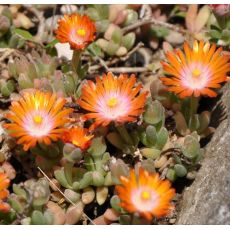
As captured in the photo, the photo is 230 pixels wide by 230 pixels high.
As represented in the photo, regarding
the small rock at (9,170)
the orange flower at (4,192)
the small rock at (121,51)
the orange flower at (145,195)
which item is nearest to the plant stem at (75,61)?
the small rock at (121,51)

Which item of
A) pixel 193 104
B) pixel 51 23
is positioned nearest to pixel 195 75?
pixel 193 104

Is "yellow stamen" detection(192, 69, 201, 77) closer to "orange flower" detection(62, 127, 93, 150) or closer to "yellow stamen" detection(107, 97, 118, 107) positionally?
"yellow stamen" detection(107, 97, 118, 107)

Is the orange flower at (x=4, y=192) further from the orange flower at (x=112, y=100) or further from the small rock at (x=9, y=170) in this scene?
the orange flower at (x=112, y=100)

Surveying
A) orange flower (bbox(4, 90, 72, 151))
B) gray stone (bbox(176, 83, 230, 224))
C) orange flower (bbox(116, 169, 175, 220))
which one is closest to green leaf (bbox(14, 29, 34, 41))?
orange flower (bbox(4, 90, 72, 151))

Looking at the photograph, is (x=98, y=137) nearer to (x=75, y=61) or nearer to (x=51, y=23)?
(x=75, y=61)

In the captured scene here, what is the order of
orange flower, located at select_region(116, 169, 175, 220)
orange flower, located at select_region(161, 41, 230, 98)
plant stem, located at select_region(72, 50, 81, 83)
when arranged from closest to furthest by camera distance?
1. orange flower, located at select_region(116, 169, 175, 220)
2. orange flower, located at select_region(161, 41, 230, 98)
3. plant stem, located at select_region(72, 50, 81, 83)

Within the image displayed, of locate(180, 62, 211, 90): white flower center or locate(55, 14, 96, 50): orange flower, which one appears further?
locate(55, 14, 96, 50): orange flower

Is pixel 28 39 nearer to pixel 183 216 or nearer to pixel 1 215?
pixel 1 215

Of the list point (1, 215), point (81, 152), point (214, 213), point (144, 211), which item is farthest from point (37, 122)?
point (214, 213)
